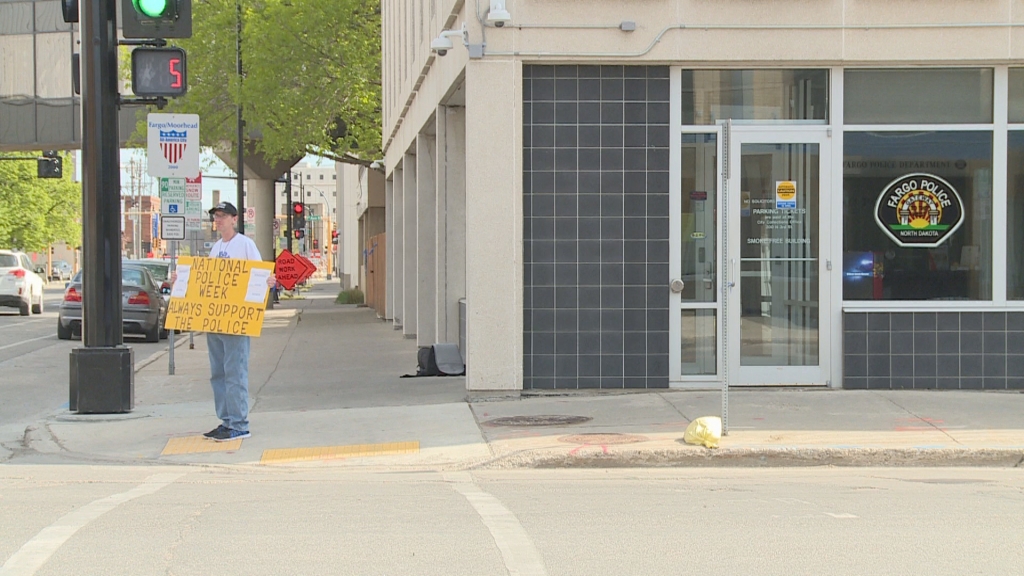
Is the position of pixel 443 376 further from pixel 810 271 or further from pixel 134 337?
pixel 134 337

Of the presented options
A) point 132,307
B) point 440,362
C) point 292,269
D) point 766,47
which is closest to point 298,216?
point 292,269

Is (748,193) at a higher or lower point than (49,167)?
lower

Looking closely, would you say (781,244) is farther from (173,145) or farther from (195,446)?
(173,145)

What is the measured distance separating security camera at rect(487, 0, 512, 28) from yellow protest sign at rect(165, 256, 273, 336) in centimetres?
326

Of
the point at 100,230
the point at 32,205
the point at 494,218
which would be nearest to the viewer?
the point at 100,230

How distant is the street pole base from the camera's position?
11.0 meters

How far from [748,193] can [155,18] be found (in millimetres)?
6098

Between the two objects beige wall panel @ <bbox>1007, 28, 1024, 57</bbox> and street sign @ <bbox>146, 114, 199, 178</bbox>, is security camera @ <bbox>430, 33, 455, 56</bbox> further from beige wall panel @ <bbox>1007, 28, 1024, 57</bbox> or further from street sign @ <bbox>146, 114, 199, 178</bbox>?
beige wall panel @ <bbox>1007, 28, 1024, 57</bbox>

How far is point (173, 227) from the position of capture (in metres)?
18.5

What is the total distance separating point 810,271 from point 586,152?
264 cm

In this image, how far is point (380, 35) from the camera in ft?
91.4

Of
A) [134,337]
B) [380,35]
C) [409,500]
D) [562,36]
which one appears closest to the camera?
[409,500]

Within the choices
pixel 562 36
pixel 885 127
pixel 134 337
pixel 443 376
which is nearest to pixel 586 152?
pixel 562 36

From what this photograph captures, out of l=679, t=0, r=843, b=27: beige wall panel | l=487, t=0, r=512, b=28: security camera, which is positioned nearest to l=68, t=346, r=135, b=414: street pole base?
l=487, t=0, r=512, b=28: security camera
